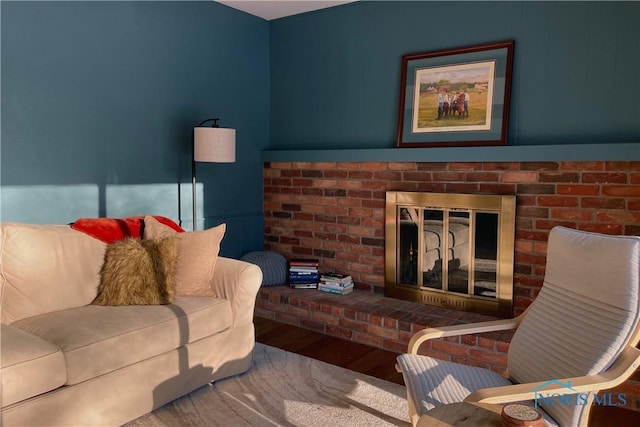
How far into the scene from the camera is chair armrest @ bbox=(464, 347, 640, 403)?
1.67m

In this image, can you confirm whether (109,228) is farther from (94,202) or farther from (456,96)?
(456,96)

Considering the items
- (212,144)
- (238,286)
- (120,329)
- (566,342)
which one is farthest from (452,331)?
(212,144)

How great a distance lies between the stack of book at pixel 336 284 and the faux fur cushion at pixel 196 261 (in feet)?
4.32

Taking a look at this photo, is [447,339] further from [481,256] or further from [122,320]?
Answer: [122,320]

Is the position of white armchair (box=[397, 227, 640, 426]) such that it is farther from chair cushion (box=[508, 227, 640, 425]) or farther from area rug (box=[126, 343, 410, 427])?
area rug (box=[126, 343, 410, 427])

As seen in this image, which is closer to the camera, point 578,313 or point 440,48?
point 578,313

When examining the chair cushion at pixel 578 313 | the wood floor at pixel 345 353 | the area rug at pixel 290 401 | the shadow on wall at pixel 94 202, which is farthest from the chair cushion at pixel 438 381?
the shadow on wall at pixel 94 202

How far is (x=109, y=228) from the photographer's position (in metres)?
3.05

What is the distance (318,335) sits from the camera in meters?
3.83

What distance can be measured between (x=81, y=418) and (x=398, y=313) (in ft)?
6.98

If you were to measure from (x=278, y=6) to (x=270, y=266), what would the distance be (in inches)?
89.2

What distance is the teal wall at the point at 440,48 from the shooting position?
3.20 meters

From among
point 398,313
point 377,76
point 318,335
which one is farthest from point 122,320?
point 377,76

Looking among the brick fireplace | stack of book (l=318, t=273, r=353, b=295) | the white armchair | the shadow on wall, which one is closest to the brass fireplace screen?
the brick fireplace
